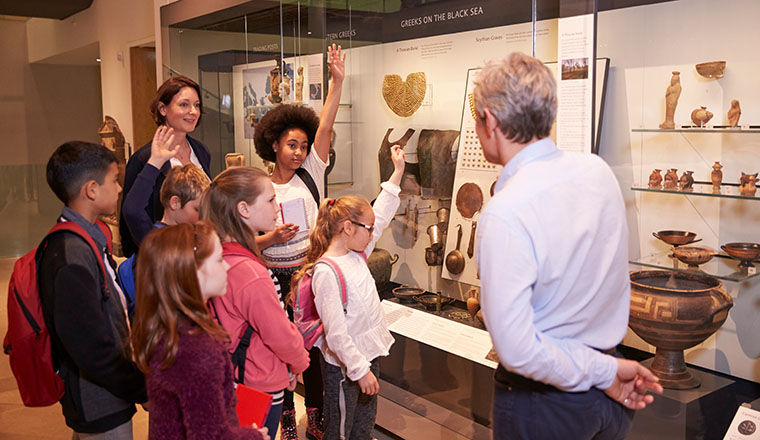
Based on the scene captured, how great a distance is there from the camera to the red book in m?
2.12

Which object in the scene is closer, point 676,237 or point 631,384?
point 631,384

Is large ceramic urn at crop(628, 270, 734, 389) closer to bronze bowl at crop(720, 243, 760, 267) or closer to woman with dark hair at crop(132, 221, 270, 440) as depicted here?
bronze bowl at crop(720, 243, 760, 267)

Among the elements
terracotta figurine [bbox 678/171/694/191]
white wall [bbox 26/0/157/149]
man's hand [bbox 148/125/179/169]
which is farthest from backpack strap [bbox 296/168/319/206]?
white wall [bbox 26/0/157/149]

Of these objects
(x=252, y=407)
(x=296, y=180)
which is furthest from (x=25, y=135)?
(x=252, y=407)

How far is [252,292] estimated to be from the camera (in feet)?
7.33

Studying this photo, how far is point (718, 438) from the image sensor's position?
304cm

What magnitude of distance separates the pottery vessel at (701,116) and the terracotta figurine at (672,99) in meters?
0.10

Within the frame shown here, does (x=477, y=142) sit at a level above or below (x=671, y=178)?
above

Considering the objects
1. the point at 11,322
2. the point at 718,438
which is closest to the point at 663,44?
the point at 718,438

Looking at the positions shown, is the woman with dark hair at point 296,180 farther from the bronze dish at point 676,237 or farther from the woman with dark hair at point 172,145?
the bronze dish at point 676,237

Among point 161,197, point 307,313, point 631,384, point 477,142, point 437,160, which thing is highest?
point 477,142

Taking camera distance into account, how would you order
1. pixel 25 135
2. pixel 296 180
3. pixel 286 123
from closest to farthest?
pixel 296 180
pixel 286 123
pixel 25 135

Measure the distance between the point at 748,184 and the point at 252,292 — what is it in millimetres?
2418

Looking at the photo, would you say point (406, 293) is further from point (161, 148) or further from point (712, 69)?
point (712, 69)
